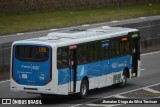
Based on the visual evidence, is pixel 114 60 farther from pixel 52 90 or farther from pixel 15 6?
pixel 15 6

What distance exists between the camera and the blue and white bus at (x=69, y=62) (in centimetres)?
2578

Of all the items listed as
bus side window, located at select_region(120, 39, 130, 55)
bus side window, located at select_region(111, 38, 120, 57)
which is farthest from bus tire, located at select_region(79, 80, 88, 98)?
bus side window, located at select_region(120, 39, 130, 55)

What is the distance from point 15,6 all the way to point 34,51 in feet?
129

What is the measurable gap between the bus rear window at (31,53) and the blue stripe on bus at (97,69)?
886mm

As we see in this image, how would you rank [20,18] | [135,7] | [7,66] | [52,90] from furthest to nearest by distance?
[135,7] < [20,18] < [7,66] < [52,90]

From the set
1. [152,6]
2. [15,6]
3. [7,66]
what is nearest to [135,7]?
[152,6]

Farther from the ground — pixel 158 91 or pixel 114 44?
pixel 114 44

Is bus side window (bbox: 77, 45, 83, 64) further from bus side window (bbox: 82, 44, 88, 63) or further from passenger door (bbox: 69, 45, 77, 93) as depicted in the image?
passenger door (bbox: 69, 45, 77, 93)

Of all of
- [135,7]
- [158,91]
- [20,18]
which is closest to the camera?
[158,91]

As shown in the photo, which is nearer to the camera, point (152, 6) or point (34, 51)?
point (34, 51)

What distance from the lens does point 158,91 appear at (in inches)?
1169

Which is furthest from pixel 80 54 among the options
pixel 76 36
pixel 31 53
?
pixel 31 53

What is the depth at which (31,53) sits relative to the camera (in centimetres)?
2622

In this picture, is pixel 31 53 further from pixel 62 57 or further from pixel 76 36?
pixel 76 36
